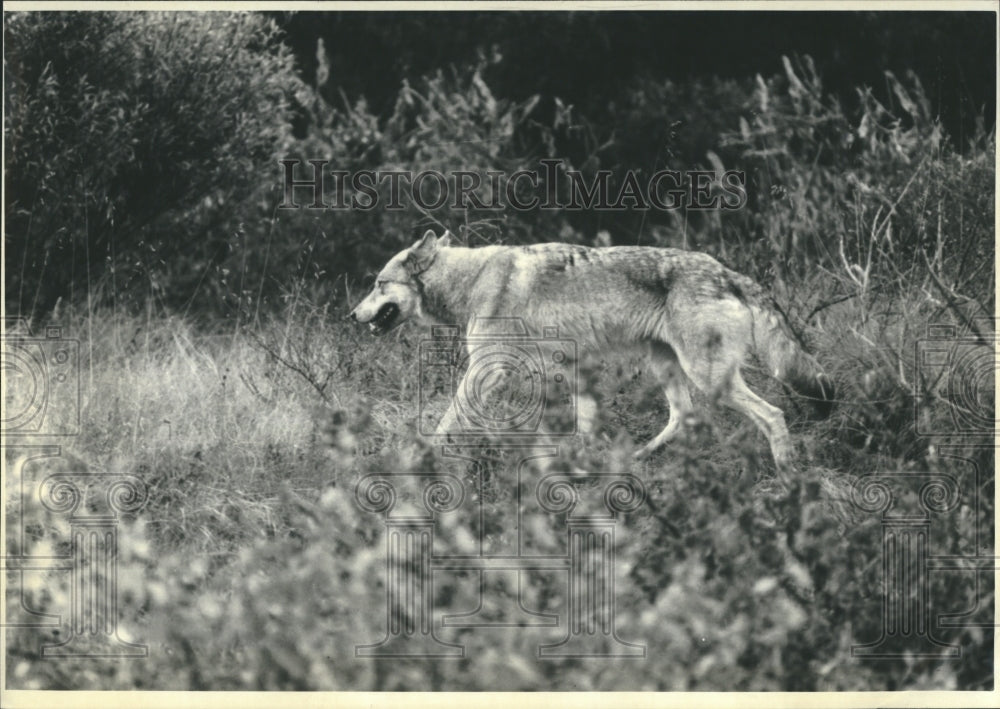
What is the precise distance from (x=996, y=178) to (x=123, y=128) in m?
5.16

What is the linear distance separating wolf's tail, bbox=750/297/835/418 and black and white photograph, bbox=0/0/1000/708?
40 mm

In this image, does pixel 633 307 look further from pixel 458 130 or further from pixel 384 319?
pixel 458 130

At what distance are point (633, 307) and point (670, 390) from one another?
52cm

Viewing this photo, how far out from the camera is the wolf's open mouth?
743 cm

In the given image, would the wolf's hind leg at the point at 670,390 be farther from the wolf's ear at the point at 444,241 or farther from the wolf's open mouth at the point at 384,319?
the wolf's open mouth at the point at 384,319

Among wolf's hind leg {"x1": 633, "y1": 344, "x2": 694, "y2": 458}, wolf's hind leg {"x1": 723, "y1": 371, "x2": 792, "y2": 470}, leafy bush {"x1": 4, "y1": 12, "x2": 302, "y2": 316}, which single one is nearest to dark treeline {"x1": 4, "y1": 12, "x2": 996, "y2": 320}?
leafy bush {"x1": 4, "y1": 12, "x2": 302, "y2": 316}

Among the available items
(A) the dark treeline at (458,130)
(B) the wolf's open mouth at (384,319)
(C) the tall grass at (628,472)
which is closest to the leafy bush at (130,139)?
(A) the dark treeline at (458,130)

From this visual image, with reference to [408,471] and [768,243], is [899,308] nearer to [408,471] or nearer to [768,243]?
[768,243]

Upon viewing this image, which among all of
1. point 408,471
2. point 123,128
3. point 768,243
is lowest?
point 408,471

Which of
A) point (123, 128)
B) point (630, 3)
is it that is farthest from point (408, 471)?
point (123, 128)

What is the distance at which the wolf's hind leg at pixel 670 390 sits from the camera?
705 centimetres

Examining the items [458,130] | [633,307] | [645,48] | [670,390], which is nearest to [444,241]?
[633,307]

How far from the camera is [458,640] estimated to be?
5.52m

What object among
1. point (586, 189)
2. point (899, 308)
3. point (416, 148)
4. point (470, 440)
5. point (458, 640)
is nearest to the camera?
point (458, 640)
